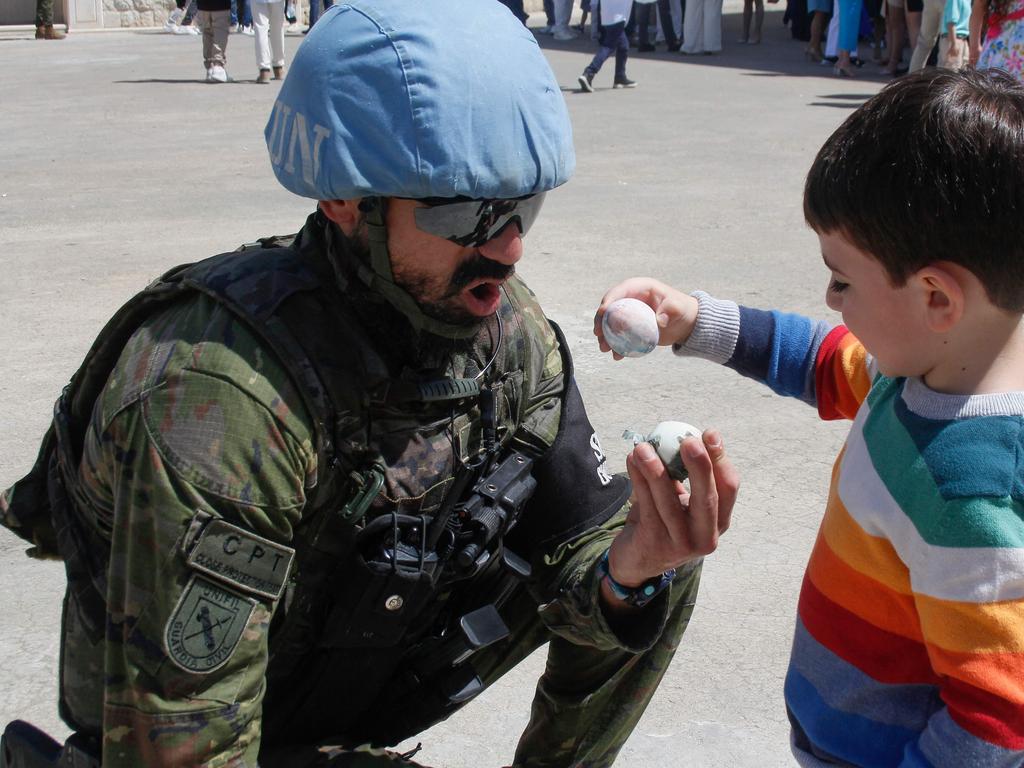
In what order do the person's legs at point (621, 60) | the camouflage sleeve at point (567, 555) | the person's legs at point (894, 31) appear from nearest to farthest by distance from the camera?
the camouflage sleeve at point (567, 555) → the person's legs at point (621, 60) → the person's legs at point (894, 31)

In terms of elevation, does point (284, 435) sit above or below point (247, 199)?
above

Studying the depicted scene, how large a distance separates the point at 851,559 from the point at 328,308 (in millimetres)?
860

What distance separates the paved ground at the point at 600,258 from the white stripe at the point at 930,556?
1.00 m

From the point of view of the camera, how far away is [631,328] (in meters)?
2.06

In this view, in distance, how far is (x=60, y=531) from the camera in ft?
6.61

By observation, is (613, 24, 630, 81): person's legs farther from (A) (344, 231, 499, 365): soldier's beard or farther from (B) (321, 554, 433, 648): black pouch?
(B) (321, 554, 433, 648): black pouch

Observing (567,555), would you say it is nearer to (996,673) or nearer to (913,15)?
(996,673)

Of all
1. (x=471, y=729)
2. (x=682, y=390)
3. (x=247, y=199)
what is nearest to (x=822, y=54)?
(x=247, y=199)

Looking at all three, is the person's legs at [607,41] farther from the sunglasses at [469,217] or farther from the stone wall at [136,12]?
the stone wall at [136,12]

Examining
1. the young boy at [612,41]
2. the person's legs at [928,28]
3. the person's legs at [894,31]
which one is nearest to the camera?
the person's legs at [928,28]

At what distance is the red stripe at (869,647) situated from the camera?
167 cm

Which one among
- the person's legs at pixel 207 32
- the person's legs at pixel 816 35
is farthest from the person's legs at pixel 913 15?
the person's legs at pixel 207 32

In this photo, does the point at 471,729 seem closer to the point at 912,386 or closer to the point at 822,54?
the point at 912,386

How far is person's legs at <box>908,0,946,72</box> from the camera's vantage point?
11664 mm
